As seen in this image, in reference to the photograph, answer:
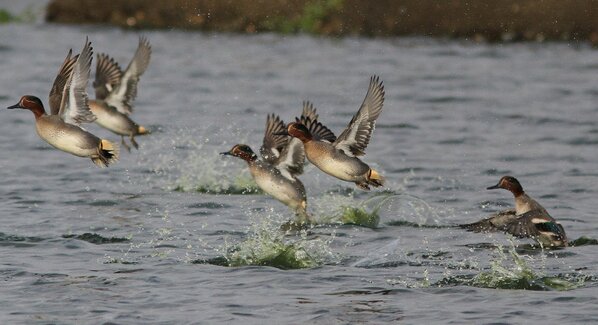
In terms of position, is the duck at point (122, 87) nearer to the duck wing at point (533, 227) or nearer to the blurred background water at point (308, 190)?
the blurred background water at point (308, 190)

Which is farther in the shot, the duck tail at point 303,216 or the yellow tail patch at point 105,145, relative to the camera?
the duck tail at point 303,216

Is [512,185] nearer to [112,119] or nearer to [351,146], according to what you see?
[351,146]

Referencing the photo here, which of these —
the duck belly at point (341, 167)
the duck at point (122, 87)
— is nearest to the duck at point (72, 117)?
the duck belly at point (341, 167)

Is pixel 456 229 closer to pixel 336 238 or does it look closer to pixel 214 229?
pixel 336 238

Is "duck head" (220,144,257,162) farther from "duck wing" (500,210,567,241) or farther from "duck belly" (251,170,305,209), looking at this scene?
"duck wing" (500,210,567,241)

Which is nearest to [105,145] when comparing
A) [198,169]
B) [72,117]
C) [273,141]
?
[72,117]

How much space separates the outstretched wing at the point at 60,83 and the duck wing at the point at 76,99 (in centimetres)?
9

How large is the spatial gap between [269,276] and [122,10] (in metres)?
22.2

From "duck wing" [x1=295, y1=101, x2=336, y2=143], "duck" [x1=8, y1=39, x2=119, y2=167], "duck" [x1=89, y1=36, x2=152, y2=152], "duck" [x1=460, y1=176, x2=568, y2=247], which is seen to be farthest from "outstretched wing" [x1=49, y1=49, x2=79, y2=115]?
"duck" [x1=460, y1=176, x2=568, y2=247]

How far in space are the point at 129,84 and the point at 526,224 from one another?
731 centimetres

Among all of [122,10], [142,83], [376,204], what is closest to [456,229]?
[376,204]

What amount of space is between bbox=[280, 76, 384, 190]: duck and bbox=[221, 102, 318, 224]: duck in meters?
0.74

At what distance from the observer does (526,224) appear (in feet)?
44.0

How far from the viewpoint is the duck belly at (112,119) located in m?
18.2
